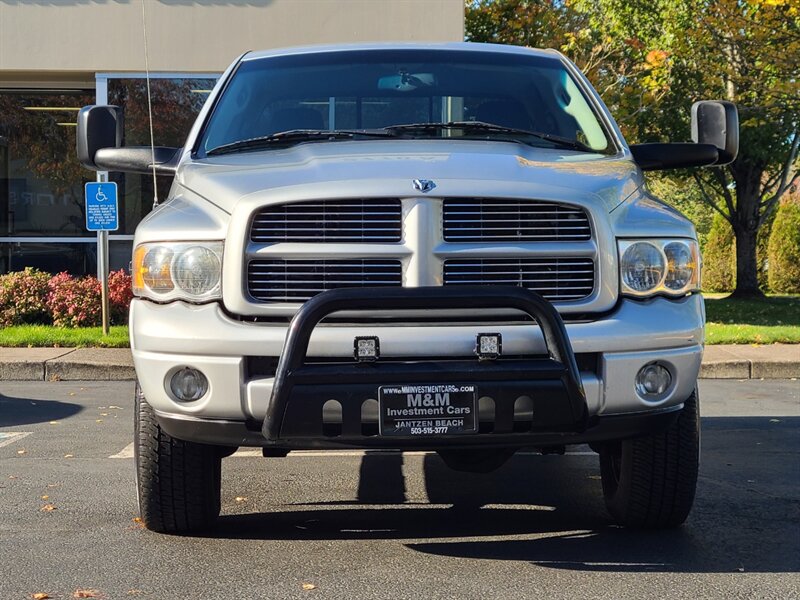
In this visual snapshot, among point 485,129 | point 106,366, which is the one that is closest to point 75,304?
point 106,366

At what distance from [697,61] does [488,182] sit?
16.2 metres

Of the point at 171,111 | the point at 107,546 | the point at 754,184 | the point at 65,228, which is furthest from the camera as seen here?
the point at 754,184

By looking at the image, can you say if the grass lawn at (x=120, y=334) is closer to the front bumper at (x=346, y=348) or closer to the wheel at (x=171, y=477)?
the wheel at (x=171, y=477)

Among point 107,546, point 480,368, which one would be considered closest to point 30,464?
point 107,546

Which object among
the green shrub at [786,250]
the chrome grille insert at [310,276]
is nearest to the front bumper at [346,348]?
the chrome grille insert at [310,276]

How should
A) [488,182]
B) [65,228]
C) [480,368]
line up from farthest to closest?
[65,228], [488,182], [480,368]

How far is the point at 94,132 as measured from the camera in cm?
542

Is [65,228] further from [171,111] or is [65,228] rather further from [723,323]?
[723,323]

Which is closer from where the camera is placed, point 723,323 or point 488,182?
point 488,182

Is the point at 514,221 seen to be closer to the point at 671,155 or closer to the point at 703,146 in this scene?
the point at 671,155

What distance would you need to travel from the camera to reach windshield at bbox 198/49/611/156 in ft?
17.1

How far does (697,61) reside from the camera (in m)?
19.3

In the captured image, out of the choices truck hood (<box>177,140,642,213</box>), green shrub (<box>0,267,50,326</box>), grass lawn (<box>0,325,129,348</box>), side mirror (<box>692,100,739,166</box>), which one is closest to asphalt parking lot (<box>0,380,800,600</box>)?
truck hood (<box>177,140,642,213</box>)

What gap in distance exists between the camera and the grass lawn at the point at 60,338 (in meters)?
12.5
